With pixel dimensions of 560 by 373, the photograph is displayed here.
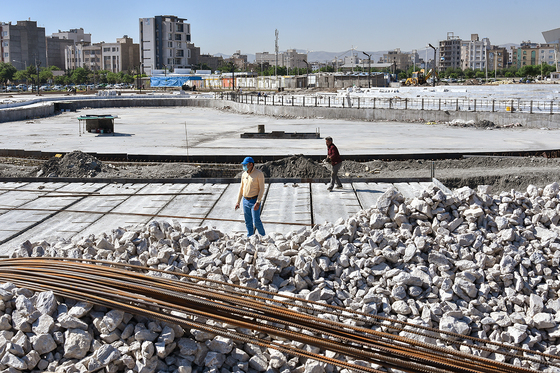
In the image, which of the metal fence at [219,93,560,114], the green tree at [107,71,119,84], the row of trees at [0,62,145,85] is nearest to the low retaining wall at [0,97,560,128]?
the metal fence at [219,93,560,114]

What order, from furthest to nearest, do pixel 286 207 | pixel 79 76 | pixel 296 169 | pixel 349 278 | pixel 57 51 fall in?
1. pixel 57 51
2. pixel 79 76
3. pixel 296 169
4. pixel 286 207
5. pixel 349 278

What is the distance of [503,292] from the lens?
6.51 meters

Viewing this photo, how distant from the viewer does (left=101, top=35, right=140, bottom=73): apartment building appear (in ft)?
498

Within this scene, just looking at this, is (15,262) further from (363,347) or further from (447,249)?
(447,249)

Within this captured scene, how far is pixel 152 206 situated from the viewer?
41.0 feet

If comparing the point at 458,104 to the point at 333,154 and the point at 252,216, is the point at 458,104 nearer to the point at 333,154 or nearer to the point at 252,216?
the point at 333,154

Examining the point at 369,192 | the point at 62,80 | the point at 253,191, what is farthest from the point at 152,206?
the point at 62,80

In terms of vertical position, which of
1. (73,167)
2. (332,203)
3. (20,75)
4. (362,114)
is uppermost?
(20,75)

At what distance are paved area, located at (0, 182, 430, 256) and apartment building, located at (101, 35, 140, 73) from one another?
145m

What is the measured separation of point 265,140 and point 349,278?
67.2 ft

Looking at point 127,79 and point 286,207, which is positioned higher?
point 127,79

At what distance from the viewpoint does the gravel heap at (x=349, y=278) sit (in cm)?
520

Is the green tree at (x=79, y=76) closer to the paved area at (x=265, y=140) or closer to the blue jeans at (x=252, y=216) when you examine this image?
the paved area at (x=265, y=140)

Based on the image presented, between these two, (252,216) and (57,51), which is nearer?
(252,216)
